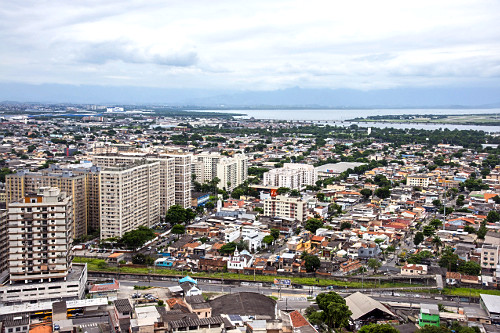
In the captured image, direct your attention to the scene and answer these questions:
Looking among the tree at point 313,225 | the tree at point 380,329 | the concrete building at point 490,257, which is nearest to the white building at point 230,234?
the tree at point 313,225

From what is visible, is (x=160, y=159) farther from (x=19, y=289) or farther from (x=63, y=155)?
(x=63, y=155)

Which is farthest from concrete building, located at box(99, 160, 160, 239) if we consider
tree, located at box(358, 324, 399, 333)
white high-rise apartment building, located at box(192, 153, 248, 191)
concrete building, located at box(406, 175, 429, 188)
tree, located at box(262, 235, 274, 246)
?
concrete building, located at box(406, 175, 429, 188)

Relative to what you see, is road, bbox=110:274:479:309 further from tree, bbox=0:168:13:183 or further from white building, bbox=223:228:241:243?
tree, bbox=0:168:13:183

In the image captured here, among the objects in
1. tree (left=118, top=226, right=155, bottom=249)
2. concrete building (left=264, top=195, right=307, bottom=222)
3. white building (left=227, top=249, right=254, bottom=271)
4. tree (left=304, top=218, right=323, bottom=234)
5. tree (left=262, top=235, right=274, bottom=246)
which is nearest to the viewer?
white building (left=227, top=249, right=254, bottom=271)

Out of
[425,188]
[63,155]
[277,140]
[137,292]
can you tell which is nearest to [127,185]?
[137,292]

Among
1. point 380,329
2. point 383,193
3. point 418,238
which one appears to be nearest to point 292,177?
point 383,193
